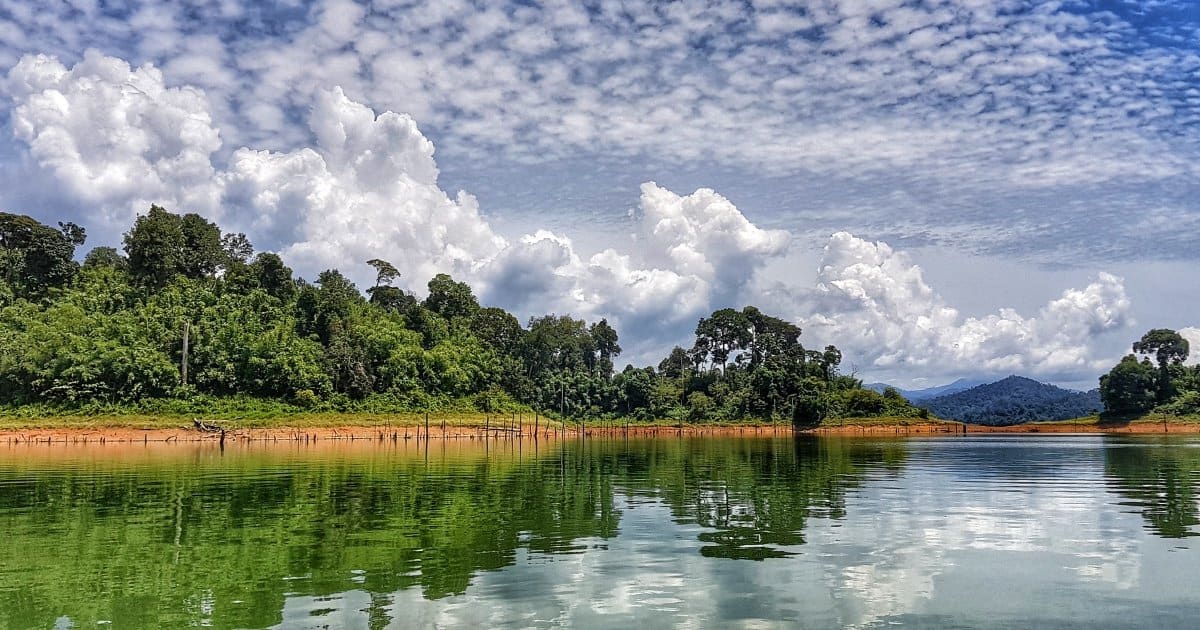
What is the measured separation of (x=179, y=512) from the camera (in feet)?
80.6

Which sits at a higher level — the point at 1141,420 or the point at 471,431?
the point at 471,431

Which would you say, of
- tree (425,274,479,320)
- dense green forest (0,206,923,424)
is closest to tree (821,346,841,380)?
dense green forest (0,206,923,424)

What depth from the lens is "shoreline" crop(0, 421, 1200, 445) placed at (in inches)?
3000

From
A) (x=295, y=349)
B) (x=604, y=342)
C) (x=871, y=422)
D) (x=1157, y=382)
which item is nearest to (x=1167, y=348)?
(x=1157, y=382)

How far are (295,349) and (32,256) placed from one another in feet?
130

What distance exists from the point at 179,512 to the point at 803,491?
22142 mm

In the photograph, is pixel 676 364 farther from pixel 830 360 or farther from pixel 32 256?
pixel 32 256

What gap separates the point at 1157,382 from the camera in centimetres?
13588

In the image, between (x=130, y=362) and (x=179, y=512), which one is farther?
(x=130, y=362)

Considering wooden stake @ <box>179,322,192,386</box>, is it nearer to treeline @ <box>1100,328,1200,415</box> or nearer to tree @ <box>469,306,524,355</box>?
tree @ <box>469,306,524,355</box>

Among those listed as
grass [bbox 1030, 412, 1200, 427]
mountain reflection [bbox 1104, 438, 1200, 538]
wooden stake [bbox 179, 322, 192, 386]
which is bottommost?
grass [bbox 1030, 412, 1200, 427]

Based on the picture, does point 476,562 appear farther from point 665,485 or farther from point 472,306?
point 472,306

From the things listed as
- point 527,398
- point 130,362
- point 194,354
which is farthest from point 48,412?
point 527,398

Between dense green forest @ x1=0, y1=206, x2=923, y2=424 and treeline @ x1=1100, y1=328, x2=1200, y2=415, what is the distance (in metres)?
35.5
